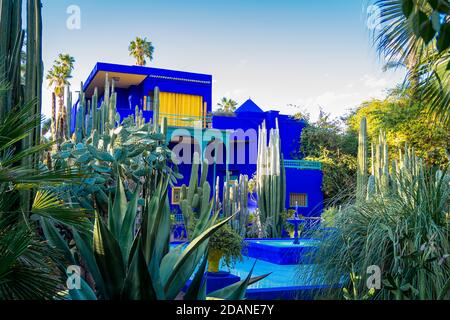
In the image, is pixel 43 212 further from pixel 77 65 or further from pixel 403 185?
pixel 77 65

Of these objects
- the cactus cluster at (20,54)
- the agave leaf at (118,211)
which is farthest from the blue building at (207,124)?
the agave leaf at (118,211)

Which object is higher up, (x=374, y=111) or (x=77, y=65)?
(x=77, y=65)

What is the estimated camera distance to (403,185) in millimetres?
4414

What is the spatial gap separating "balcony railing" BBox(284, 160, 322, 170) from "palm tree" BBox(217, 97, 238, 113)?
1072cm

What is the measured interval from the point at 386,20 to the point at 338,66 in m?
4.52

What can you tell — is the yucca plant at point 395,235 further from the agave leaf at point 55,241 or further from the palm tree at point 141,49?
the palm tree at point 141,49

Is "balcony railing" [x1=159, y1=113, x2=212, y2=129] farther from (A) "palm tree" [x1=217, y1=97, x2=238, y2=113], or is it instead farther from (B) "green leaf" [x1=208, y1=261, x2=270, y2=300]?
(B) "green leaf" [x1=208, y1=261, x2=270, y2=300]

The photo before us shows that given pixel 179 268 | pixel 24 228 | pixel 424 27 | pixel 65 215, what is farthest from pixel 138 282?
pixel 424 27

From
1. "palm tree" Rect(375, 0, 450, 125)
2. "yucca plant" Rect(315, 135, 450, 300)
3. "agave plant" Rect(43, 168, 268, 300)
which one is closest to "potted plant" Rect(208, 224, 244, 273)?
"yucca plant" Rect(315, 135, 450, 300)

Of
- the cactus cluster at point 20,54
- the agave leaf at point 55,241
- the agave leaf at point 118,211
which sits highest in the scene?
the cactus cluster at point 20,54

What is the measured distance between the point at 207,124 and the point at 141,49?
802cm

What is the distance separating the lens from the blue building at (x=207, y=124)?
64.3ft
